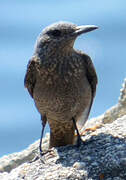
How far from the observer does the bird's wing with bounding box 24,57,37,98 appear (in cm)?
884

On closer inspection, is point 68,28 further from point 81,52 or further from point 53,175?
point 53,175

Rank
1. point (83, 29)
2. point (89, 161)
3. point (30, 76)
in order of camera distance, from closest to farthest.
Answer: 1. point (89, 161)
2. point (83, 29)
3. point (30, 76)

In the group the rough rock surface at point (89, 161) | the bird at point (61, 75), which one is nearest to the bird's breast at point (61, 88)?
the bird at point (61, 75)

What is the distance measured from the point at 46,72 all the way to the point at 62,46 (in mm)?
440

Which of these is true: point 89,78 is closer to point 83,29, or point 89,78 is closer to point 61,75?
point 61,75

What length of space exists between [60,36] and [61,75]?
0.57m

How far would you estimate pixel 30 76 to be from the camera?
9.03 metres

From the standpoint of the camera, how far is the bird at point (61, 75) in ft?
28.0

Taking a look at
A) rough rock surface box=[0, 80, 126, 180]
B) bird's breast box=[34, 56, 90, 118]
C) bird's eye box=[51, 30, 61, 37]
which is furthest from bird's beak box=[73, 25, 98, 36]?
rough rock surface box=[0, 80, 126, 180]

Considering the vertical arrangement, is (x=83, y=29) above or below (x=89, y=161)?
above

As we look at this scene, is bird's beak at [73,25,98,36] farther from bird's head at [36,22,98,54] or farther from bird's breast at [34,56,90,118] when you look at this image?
bird's breast at [34,56,90,118]

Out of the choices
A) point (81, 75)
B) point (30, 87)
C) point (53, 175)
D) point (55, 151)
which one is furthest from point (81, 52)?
point (53, 175)

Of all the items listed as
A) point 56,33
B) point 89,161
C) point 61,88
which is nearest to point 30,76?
point 61,88

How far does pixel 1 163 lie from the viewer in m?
9.86
